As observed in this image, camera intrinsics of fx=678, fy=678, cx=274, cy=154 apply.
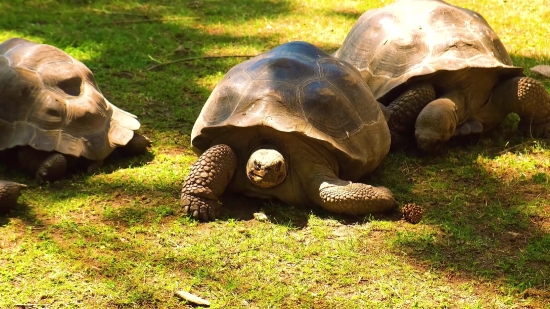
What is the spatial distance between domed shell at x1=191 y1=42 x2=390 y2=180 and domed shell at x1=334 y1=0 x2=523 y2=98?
80 centimetres

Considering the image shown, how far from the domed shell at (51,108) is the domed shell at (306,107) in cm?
72

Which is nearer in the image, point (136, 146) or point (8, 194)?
point (8, 194)

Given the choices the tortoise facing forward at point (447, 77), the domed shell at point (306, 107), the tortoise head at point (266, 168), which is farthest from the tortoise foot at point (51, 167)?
the tortoise facing forward at point (447, 77)

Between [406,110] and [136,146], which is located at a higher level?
[406,110]

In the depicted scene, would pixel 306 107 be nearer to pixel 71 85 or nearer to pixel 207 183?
pixel 207 183

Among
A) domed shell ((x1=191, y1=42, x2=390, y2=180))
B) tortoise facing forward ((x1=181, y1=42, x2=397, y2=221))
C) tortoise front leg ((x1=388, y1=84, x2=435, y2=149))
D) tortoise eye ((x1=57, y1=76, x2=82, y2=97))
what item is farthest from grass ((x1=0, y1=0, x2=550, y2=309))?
tortoise eye ((x1=57, y1=76, x2=82, y2=97))

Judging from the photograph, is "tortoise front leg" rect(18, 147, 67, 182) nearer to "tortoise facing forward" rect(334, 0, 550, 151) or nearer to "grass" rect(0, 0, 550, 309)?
"grass" rect(0, 0, 550, 309)

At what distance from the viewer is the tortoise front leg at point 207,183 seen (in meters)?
3.82

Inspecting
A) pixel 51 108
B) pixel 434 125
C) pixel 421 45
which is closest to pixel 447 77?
pixel 421 45

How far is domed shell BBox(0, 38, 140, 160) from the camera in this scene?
13.9ft

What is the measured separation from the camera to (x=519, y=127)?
17.0 feet

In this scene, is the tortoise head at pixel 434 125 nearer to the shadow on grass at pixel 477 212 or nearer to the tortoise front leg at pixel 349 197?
the shadow on grass at pixel 477 212

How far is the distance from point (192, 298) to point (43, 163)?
1.65 m

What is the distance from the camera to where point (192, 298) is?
3.07 meters
